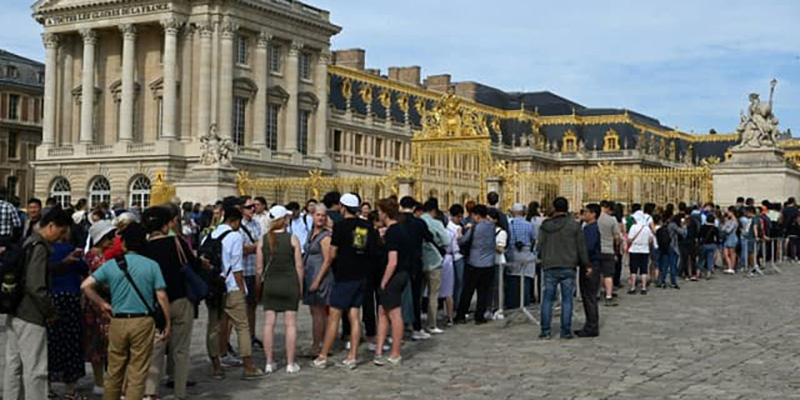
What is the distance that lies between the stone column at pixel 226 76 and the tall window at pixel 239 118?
1224mm

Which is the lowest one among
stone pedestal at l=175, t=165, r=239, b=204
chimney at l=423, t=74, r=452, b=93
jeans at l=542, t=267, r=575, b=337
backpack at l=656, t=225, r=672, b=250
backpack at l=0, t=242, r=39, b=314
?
jeans at l=542, t=267, r=575, b=337

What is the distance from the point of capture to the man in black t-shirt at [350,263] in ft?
35.2

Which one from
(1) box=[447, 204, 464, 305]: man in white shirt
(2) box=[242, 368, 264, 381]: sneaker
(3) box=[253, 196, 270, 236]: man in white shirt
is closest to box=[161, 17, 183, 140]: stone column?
(3) box=[253, 196, 270, 236]: man in white shirt

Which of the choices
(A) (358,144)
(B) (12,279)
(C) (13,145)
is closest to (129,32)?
(A) (358,144)

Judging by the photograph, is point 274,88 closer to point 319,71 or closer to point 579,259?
point 319,71

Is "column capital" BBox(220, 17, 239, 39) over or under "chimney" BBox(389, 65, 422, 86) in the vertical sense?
under

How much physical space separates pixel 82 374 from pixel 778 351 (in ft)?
24.2

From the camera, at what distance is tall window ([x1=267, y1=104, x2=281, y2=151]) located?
50.8m

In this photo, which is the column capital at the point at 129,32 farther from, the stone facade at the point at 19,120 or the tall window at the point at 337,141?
the stone facade at the point at 19,120

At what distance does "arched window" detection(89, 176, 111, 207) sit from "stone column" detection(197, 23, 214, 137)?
5410 mm

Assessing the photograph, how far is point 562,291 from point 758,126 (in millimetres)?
14714

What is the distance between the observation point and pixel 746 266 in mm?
21906

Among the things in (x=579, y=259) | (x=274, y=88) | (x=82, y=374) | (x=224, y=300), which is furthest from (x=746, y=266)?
(x=274, y=88)

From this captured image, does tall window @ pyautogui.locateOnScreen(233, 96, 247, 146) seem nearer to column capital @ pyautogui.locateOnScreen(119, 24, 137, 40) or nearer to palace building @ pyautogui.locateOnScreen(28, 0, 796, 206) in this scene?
palace building @ pyautogui.locateOnScreen(28, 0, 796, 206)
